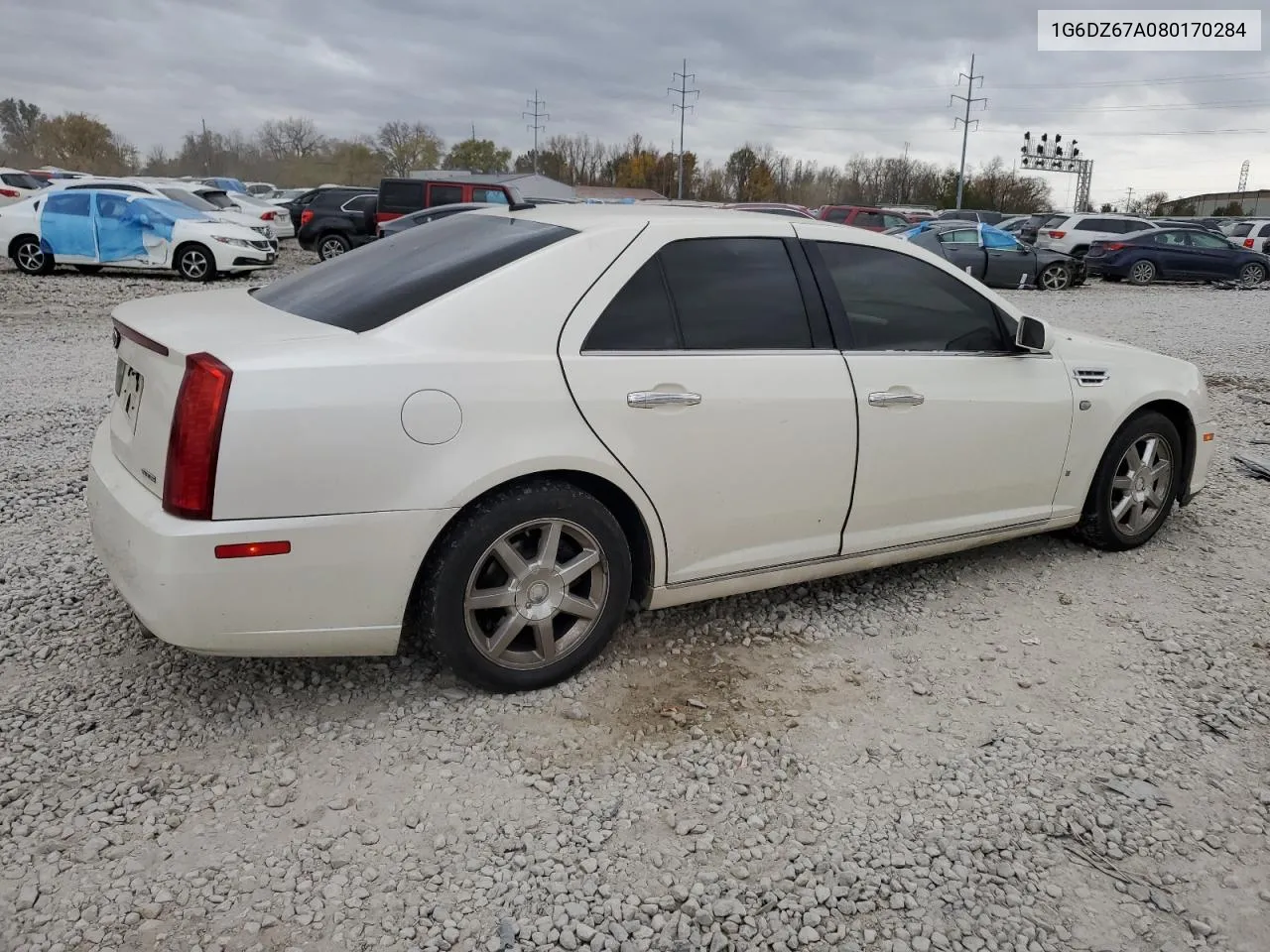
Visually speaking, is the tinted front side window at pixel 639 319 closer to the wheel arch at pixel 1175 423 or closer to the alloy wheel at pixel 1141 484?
the wheel arch at pixel 1175 423

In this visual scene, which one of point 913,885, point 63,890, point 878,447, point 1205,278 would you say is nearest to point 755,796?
point 913,885

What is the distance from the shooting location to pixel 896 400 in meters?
3.70

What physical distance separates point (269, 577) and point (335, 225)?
63.1 ft

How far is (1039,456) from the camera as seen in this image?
4211mm

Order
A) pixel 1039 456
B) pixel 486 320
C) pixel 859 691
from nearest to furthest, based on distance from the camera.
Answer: pixel 486 320 → pixel 859 691 → pixel 1039 456

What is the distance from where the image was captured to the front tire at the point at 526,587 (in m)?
2.97

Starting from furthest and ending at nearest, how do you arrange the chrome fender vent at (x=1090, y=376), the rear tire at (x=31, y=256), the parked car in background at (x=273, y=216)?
the parked car in background at (x=273, y=216) < the rear tire at (x=31, y=256) < the chrome fender vent at (x=1090, y=376)

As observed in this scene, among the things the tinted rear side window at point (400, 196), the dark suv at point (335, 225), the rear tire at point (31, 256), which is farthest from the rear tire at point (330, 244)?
the rear tire at point (31, 256)

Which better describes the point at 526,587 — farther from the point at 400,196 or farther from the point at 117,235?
the point at 400,196

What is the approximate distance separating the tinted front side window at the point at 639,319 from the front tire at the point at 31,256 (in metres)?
15.8

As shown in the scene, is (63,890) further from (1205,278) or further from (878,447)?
(1205,278)

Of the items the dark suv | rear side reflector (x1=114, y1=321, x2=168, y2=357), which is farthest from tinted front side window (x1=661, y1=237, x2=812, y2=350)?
the dark suv

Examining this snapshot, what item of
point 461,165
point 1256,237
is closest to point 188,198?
point 1256,237

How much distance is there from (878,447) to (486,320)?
157 cm
